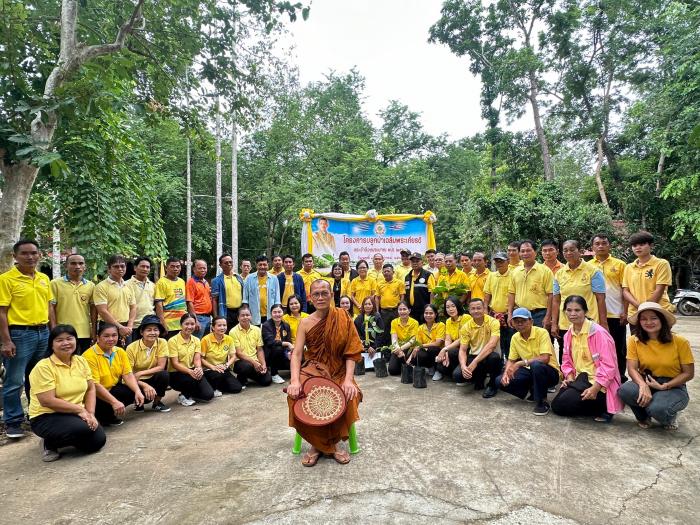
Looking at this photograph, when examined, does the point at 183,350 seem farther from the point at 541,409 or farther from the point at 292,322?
the point at 541,409

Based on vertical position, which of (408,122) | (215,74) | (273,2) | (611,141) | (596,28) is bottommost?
(215,74)

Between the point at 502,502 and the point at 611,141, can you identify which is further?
the point at 611,141

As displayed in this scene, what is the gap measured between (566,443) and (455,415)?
→ 100 cm

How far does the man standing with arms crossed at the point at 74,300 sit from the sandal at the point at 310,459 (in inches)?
113

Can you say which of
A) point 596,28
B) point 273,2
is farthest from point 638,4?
point 273,2

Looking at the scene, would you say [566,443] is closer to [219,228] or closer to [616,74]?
[219,228]

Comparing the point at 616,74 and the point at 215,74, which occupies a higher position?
the point at 616,74

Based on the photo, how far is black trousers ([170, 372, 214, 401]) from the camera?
4.86 metres

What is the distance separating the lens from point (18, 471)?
3285 mm

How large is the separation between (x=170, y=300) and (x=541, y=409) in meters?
4.37

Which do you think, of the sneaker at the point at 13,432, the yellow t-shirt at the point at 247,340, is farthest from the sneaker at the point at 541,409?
the sneaker at the point at 13,432

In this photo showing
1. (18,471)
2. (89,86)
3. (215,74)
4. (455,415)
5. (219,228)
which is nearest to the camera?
(18,471)

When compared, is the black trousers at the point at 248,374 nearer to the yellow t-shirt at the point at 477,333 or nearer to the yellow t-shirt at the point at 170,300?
the yellow t-shirt at the point at 170,300

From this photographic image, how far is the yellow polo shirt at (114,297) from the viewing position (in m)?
4.69
